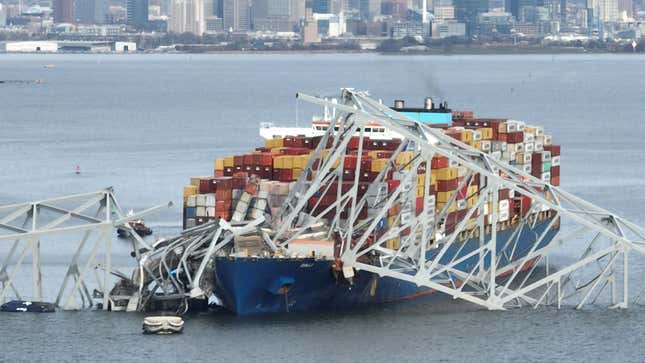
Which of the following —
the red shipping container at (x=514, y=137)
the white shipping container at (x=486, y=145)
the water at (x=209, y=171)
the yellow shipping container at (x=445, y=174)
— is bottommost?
the water at (x=209, y=171)

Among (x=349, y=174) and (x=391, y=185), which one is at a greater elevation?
(x=349, y=174)

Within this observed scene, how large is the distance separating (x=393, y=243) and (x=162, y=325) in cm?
1291

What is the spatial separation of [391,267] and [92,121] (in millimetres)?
104079

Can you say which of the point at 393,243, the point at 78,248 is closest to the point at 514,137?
the point at 393,243

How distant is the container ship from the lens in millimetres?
62062

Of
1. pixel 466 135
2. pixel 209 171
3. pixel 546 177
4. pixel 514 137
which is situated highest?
pixel 466 135

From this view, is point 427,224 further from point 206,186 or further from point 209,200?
point 206,186

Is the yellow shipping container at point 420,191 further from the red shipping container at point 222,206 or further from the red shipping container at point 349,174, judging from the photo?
the red shipping container at point 222,206

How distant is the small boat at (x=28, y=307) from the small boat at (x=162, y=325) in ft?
16.7

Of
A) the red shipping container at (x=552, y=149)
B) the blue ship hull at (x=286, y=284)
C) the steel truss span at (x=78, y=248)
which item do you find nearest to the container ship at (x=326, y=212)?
the blue ship hull at (x=286, y=284)

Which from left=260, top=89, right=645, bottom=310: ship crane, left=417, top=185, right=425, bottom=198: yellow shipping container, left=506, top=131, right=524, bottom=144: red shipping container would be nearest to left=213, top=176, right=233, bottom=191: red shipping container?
left=260, top=89, right=645, bottom=310: ship crane

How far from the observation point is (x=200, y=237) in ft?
207

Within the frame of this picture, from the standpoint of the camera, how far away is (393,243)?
6875cm

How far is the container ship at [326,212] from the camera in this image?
204 ft
